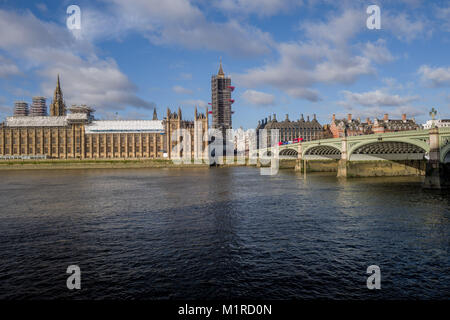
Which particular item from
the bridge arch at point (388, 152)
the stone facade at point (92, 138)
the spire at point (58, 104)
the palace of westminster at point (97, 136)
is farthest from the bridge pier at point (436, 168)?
the spire at point (58, 104)

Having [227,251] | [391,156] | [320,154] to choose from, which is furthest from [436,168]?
[320,154]

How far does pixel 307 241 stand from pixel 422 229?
8.63 metres

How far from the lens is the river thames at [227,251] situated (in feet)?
36.3

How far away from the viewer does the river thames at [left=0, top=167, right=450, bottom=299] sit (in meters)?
11.1

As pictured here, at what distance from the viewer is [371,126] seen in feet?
484

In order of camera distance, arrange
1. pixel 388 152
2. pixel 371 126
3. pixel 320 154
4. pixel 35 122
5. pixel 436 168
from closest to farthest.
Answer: pixel 436 168
pixel 388 152
pixel 320 154
pixel 371 126
pixel 35 122

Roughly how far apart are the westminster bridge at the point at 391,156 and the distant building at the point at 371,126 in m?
67.5

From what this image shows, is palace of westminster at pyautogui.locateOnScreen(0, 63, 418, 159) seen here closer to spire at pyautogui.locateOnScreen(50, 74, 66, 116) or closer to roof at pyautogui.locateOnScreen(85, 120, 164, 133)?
roof at pyautogui.locateOnScreen(85, 120, 164, 133)

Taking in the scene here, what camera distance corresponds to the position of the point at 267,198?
3381cm

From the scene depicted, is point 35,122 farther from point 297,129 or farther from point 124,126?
point 297,129

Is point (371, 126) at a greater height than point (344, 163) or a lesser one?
greater

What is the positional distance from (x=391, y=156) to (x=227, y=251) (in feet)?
194

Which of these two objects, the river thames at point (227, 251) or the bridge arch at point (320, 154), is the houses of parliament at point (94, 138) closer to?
the bridge arch at point (320, 154)
